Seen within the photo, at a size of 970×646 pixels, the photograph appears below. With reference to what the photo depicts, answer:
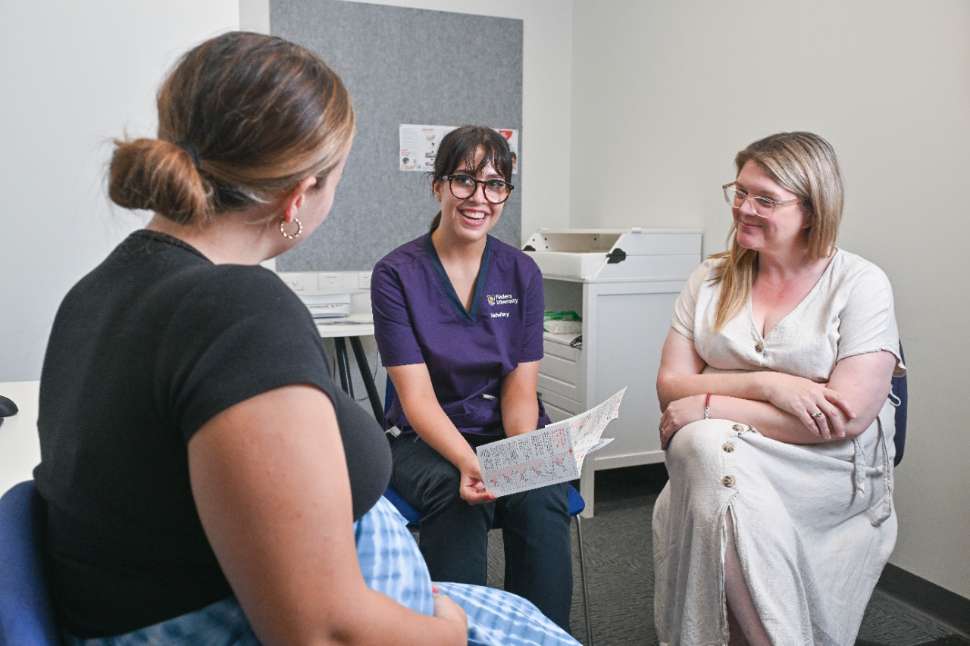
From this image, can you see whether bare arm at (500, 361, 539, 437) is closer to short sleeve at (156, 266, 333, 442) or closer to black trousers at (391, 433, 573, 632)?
black trousers at (391, 433, 573, 632)

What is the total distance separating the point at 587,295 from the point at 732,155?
0.69 meters

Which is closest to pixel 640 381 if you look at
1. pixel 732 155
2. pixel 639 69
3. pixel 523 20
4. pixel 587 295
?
pixel 587 295

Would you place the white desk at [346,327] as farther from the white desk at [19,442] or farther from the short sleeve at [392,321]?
the white desk at [19,442]

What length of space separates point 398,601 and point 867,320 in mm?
1233

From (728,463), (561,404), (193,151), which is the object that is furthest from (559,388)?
(193,151)

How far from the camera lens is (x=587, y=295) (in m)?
2.74

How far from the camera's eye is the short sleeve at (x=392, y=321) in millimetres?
1697

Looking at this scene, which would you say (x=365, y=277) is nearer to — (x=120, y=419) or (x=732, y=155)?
(x=732, y=155)

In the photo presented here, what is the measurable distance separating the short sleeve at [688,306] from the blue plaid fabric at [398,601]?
98cm

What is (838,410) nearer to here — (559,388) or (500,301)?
(500,301)

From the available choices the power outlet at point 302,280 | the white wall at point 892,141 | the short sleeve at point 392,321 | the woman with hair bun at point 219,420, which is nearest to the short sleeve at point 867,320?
the white wall at point 892,141

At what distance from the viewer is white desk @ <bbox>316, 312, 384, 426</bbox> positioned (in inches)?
122

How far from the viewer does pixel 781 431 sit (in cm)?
160

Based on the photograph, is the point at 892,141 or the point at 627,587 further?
the point at 627,587
